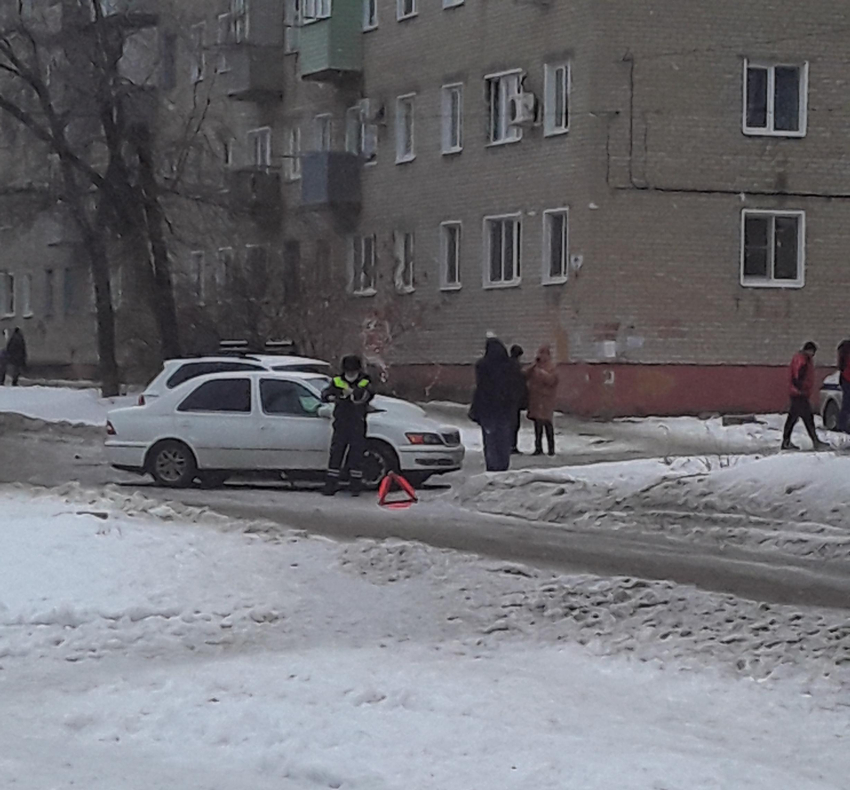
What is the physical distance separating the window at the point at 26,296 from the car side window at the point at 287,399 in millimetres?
39354

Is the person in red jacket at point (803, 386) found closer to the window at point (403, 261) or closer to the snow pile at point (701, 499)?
the snow pile at point (701, 499)

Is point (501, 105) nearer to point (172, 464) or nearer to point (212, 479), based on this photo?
point (212, 479)

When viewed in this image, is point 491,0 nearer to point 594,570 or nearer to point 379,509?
point 379,509

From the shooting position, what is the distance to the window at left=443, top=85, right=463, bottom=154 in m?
39.3

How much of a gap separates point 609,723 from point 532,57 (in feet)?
95.4

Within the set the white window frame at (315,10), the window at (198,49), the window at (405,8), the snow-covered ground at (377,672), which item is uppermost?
the white window frame at (315,10)

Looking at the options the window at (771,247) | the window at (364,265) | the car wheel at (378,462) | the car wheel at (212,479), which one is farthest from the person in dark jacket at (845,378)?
the window at (364,265)

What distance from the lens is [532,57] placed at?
36.6 meters

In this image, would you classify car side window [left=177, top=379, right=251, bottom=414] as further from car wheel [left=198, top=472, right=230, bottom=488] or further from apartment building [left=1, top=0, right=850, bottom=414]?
apartment building [left=1, top=0, right=850, bottom=414]

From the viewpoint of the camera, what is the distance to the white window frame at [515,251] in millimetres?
37438

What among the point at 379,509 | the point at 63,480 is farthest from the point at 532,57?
the point at 379,509

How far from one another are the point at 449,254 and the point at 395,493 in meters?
19.4

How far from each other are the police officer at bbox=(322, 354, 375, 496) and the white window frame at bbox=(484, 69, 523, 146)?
17482 mm

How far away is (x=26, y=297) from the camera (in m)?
60.2
